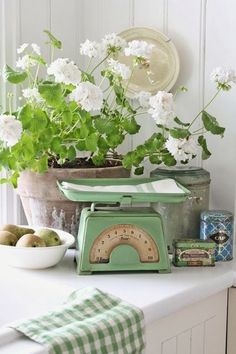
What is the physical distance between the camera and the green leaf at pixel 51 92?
1.81 m

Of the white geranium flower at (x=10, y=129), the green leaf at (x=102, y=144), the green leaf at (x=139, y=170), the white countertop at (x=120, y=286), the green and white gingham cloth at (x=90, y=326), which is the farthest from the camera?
the green leaf at (x=139, y=170)

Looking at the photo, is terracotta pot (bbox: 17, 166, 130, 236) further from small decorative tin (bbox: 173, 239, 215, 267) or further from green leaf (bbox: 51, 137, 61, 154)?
small decorative tin (bbox: 173, 239, 215, 267)

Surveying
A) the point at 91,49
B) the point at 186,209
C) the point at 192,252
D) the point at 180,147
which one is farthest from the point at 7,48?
the point at 192,252

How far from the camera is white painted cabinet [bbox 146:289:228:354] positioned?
1.64 metres

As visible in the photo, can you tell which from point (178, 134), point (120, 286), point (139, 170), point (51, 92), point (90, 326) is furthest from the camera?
point (139, 170)

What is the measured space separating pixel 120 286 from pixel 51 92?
537 mm

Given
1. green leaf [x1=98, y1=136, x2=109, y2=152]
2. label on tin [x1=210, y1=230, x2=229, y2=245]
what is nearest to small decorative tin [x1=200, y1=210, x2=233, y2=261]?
label on tin [x1=210, y1=230, x2=229, y2=245]

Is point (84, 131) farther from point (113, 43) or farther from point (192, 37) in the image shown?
point (192, 37)

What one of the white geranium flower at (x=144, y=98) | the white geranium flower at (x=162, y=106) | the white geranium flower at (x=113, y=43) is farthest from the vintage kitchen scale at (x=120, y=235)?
the white geranium flower at (x=113, y=43)

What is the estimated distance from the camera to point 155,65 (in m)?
2.18

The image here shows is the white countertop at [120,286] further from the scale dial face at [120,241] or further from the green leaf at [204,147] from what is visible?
the green leaf at [204,147]

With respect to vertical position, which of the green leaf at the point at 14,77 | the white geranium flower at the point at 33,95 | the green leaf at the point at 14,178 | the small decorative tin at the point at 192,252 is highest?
the green leaf at the point at 14,77

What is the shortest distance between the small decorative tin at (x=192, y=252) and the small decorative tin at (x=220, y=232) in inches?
2.6

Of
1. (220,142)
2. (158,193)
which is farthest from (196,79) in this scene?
(158,193)
